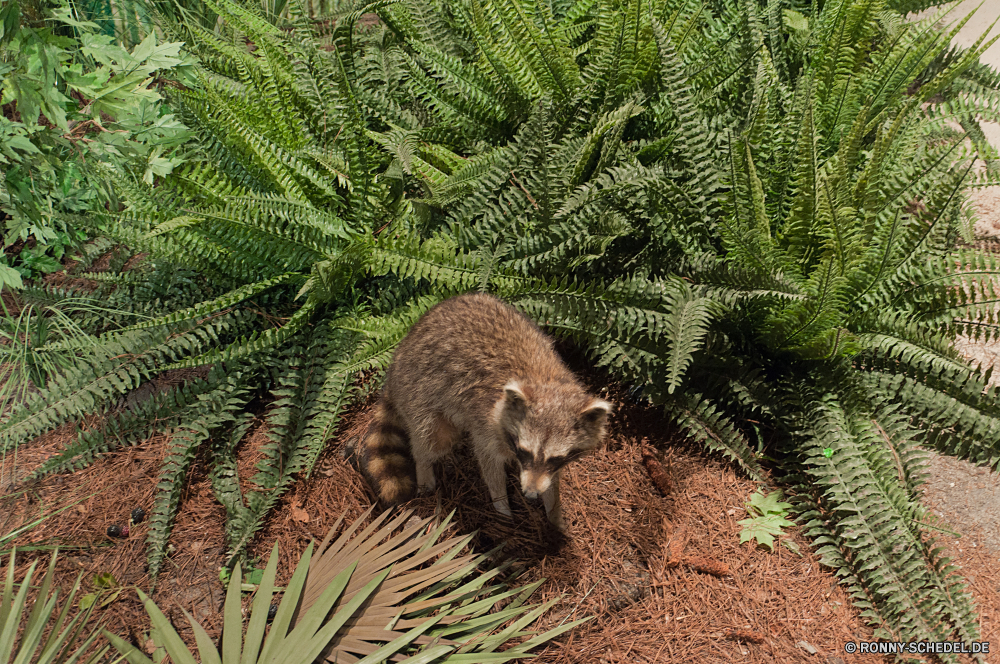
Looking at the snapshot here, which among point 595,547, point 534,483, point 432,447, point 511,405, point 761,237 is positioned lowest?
point 595,547

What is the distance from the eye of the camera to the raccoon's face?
2594 mm

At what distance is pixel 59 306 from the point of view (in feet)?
12.0

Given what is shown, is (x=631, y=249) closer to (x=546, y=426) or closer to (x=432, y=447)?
(x=546, y=426)

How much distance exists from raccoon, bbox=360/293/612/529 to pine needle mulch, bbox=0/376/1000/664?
6.9 inches

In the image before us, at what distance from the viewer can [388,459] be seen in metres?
3.01

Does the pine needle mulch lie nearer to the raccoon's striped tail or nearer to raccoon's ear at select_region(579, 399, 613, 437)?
the raccoon's striped tail

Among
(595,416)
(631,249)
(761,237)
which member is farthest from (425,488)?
(761,237)

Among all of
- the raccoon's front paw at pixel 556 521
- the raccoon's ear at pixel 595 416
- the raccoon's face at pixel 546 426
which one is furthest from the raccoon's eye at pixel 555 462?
the raccoon's front paw at pixel 556 521

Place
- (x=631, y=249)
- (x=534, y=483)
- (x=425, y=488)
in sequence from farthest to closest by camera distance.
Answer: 1. (x=631, y=249)
2. (x=425, y=488)
3. (x=534, y=483)

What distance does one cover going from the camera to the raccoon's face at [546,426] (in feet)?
8.51

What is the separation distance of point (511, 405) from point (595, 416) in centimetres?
35

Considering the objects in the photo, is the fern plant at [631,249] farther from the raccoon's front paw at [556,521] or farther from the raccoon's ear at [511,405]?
the raccoon's front paw at [556,521]

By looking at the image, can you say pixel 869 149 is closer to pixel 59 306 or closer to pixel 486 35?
pixel 486 35

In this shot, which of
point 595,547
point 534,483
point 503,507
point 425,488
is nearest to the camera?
point 534,483
